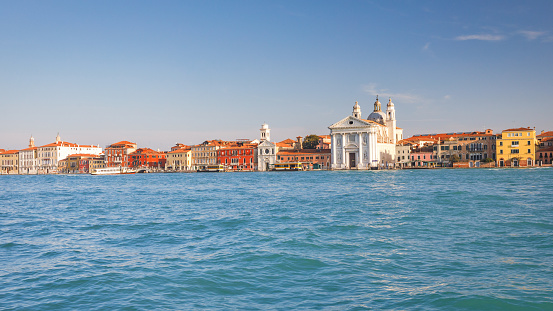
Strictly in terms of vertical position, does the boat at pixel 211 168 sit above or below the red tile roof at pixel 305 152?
below

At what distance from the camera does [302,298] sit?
4.96 meters

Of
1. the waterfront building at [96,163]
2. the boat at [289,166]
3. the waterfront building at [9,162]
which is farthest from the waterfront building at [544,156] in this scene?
the waterfront building at [9,162]

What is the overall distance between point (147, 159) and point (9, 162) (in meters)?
28.4

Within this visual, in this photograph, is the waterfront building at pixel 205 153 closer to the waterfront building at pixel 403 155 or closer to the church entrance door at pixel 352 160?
the church entrance door at pixel 352 160

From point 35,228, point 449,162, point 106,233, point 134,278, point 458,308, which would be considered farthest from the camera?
point 449,162

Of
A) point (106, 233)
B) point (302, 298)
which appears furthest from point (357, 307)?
point (106, 233)

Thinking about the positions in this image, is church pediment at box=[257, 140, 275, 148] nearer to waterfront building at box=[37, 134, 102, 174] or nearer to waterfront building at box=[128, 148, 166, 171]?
A: waterfront building at box=[128, 148, 166, 171]

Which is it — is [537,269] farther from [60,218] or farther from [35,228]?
[60,218]

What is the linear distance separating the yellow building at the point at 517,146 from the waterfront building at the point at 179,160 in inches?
1597

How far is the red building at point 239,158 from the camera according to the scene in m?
64.8

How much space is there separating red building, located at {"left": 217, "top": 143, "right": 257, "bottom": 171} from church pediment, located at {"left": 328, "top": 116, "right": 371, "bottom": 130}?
13.0 metres

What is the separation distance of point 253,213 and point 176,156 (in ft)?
192

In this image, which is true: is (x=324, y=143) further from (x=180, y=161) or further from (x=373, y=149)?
(x=180, y=161)

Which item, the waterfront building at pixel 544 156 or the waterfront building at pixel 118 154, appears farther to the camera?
the waterfront building at pixel 118 154
